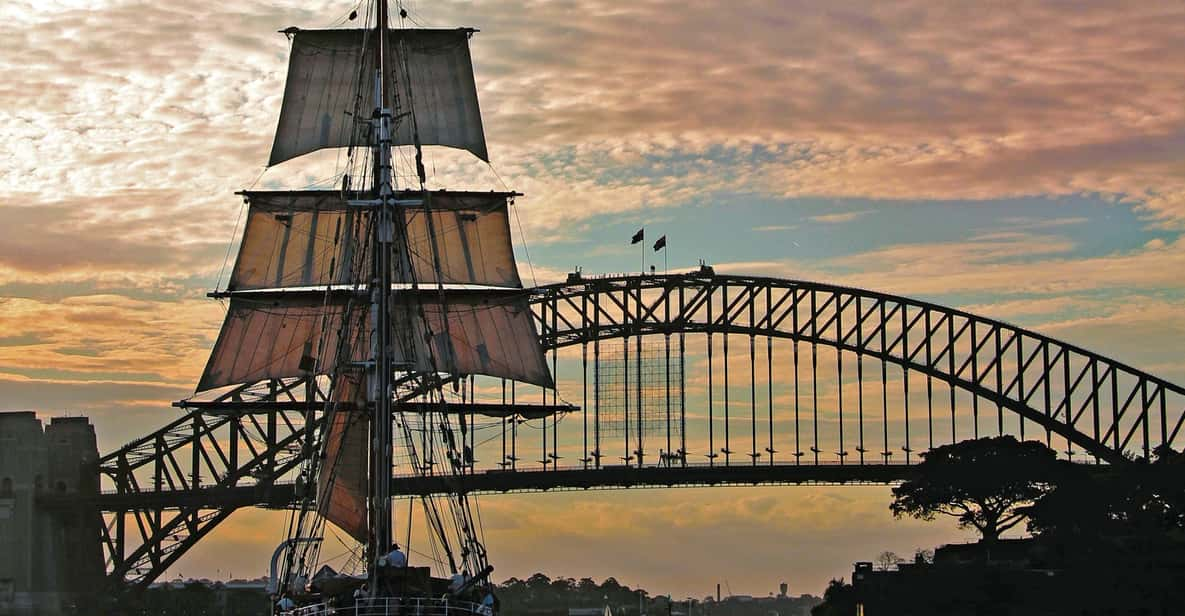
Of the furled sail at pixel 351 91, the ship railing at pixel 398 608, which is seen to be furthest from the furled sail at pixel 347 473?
the furled sail at pixel 351 91

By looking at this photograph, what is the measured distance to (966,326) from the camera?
455 ft

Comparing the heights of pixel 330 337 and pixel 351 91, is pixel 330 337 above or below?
below

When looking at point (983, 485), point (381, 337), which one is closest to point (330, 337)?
point (381, 337)

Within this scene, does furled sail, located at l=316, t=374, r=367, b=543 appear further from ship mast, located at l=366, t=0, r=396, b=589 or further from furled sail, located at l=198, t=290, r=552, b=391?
furled sail, located at l=198, t=290, r=552, b=391

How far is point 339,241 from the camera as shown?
8775 cm

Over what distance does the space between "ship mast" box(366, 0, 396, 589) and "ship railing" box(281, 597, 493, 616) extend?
601 mm

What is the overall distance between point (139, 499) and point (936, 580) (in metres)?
55.3

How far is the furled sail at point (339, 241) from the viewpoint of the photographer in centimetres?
8888

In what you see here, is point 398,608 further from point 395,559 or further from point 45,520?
point 45,520

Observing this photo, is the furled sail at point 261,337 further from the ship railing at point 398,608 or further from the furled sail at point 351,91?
the ship railing at point 398,608

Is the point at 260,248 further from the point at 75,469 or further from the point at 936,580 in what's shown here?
the point at 75,469

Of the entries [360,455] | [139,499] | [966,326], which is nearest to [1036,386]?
[966,326]

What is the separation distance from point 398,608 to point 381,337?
8975mm

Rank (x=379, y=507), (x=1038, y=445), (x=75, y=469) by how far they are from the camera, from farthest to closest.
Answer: (x=75, y=469)
(x=1038, y=445)
(x=379, y=507)
